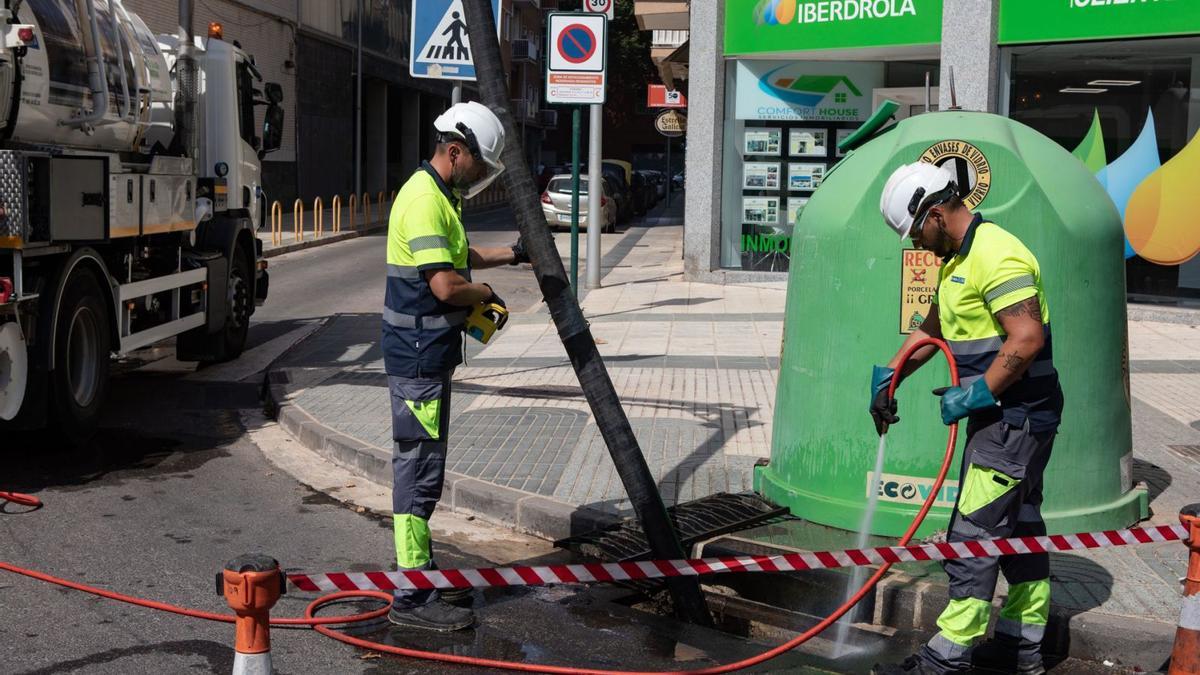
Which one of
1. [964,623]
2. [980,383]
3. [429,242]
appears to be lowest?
[964,623]

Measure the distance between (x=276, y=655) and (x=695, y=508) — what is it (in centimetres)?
240

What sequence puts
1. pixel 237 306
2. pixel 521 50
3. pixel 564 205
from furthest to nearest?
pixel 521 50 < pixel 564 205 < pixel 237 306

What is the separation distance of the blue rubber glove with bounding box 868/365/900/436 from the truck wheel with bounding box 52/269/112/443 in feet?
17.6

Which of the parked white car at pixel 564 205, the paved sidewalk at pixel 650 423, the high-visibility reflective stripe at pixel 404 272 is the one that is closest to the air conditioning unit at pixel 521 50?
the parked white car at pixel 564 205

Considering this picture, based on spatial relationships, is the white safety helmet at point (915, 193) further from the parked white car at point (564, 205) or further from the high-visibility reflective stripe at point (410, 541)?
the parked white car at point (564, 205)

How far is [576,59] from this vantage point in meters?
14.0

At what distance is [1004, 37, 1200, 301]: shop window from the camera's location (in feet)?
47.3

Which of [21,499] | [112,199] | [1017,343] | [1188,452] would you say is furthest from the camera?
[112,199]

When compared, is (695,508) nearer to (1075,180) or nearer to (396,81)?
(1075,180)

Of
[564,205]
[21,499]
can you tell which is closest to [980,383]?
[21,499]

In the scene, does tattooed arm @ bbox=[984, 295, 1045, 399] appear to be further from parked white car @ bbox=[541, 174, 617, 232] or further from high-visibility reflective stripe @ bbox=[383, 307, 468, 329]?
parked white car @ bbox=[541, 174, 617, 232]

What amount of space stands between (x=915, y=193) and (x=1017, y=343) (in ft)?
2.01

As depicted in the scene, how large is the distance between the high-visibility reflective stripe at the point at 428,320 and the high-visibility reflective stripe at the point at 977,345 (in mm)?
1929

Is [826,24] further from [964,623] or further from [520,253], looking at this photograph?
[964,623]
